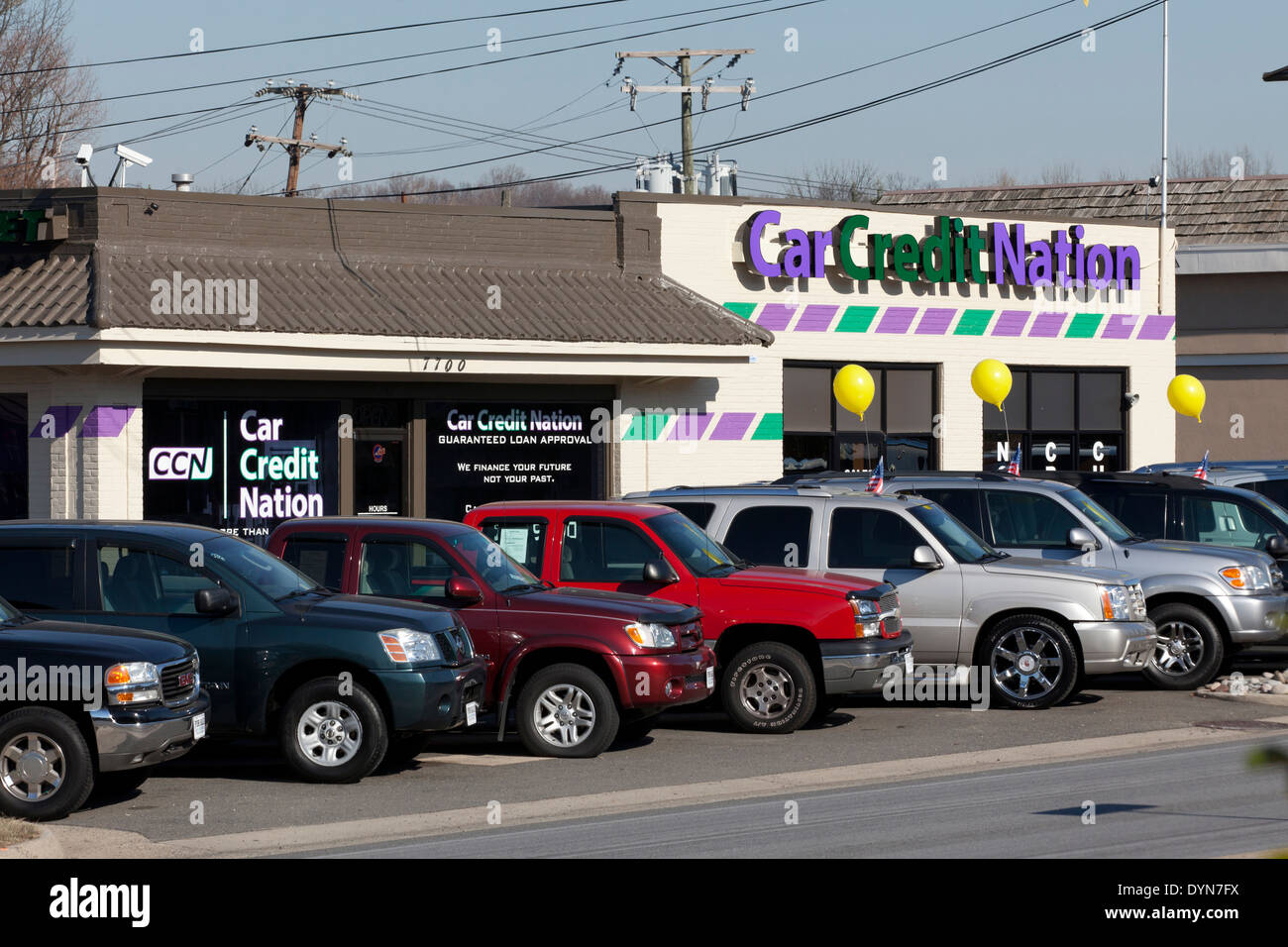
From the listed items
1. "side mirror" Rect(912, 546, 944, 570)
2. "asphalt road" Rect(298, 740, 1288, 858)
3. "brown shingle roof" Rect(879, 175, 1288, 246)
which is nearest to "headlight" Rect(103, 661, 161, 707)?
"asphalt road" Rect(298, 740, 1288, 858)

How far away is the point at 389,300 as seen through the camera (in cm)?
2091

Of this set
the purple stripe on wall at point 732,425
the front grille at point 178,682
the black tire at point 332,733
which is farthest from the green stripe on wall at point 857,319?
the front grille at point 178,682

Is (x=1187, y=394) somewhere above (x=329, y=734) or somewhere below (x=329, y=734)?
above

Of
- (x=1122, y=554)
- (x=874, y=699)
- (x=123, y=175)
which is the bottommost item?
(x=874, y=699)

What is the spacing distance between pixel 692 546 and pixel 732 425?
32.0ft

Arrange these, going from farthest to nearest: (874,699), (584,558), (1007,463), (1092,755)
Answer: (1007,463), (874,699), (584,558), (1092,755)

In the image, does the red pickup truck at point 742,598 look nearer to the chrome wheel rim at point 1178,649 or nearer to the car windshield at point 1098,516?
the car windshield at point 1098,516

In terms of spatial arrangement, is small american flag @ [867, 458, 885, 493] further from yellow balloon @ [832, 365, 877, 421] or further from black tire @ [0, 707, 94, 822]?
black tire @ [0, 707, 94, 822]

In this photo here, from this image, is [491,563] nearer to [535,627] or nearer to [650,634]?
[535,627]

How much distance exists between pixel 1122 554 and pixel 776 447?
840 centimetres

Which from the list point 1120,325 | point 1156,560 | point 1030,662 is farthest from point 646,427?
point 1120,325
